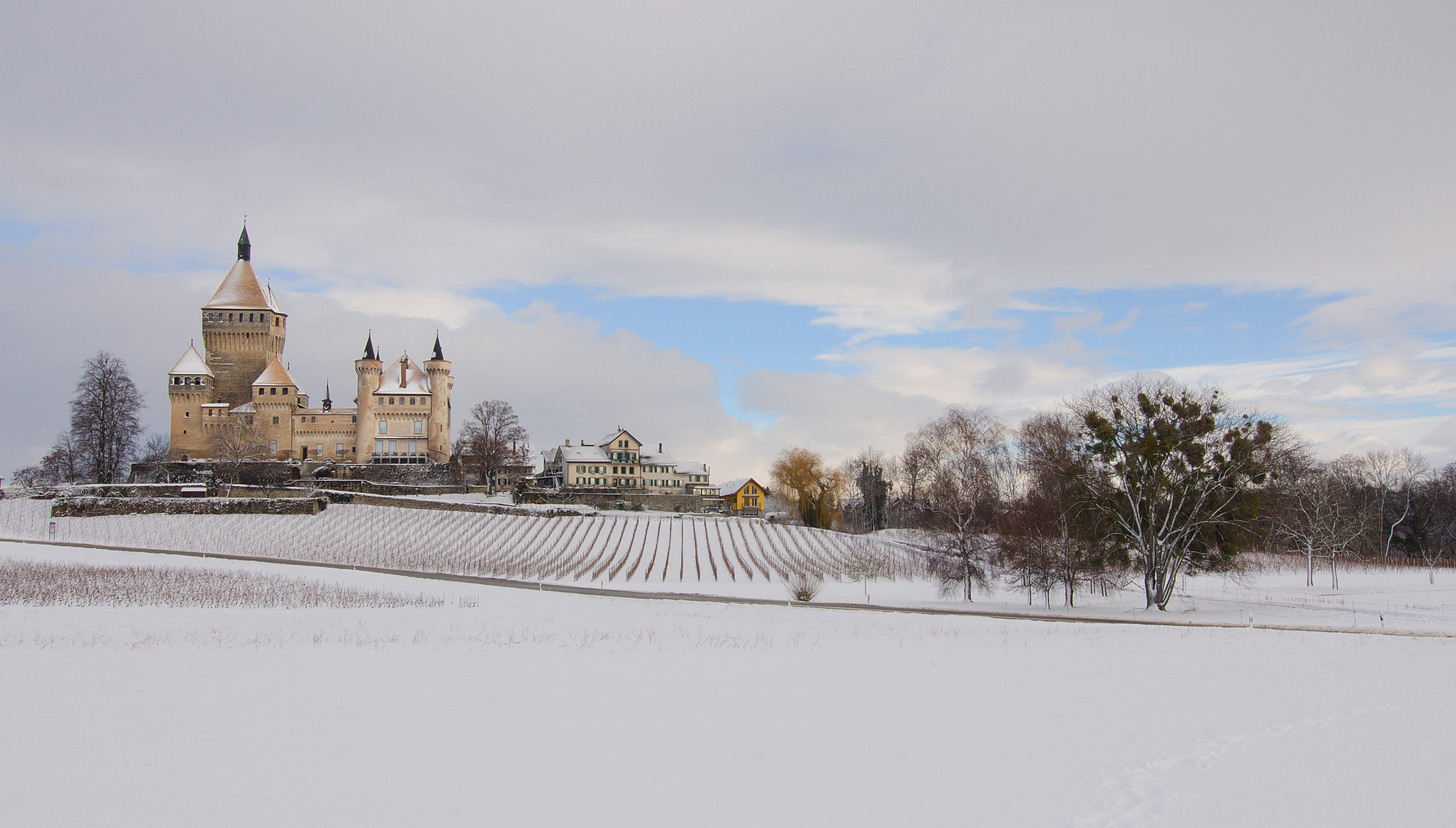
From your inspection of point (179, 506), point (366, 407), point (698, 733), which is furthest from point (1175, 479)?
point (366, 407)

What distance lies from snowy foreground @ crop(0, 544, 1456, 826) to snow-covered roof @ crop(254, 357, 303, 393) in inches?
3062

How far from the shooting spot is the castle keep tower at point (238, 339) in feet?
303

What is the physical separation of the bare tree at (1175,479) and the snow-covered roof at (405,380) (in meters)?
69.7

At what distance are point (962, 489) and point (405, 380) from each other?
59.9 metres

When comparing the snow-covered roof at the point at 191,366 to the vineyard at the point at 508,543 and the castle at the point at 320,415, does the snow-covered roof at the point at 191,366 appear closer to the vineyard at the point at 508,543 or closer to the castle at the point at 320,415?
the castle at the point at 320,415

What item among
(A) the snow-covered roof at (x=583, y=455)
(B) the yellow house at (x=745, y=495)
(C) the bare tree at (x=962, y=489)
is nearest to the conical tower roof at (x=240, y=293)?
(A) the snow-covered roof at (x=583, y=455)

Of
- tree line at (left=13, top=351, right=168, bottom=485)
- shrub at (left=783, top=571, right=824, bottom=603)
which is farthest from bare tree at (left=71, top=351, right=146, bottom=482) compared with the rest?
shrub at (left=783, top=571, right=824, bottom=603)

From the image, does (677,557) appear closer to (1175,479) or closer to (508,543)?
(508,543)

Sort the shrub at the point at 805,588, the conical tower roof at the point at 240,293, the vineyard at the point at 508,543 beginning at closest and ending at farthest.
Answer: the shrub at the point at 805,588 → the vineyard at the point at 508,543 → the conical tower roof at the point at 240,293

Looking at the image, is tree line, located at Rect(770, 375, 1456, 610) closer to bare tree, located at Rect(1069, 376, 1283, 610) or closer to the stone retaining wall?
bare tree, located at Rect(1069, 376, 1283, 610)

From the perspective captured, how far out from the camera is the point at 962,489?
178 ft

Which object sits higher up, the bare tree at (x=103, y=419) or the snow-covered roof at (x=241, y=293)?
the snow-covered roof at (x=241, y=293)

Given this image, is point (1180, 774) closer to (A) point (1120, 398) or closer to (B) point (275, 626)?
(B) point (275, 626)

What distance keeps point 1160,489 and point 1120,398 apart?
4.49 metres
